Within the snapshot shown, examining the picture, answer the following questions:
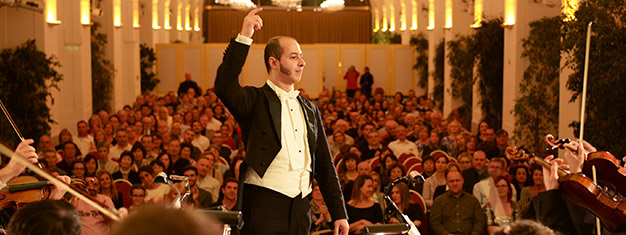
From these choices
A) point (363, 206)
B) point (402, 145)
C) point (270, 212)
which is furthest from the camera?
point (402, 145)

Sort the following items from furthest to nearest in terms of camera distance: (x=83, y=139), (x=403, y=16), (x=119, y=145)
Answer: (x=403, y=16) < (x=83, y=139) < (x=119, y=145)

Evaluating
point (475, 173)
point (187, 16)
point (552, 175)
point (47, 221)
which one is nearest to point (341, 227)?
point (552, 175)

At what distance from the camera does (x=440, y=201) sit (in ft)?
23.7

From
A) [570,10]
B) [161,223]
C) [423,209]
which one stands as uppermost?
[570,10]

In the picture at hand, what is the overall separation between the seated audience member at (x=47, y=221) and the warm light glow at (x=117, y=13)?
1848cm

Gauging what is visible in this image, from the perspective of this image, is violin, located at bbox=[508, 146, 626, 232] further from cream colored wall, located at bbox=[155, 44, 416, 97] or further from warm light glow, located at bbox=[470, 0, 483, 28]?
cream colored wall, located at bbox=[155, 44, 416, 97]

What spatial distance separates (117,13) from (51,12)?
7406 mm

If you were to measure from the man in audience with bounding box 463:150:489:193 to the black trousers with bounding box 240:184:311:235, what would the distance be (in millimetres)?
5187

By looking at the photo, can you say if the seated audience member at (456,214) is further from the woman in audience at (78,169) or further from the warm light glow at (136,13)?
the warm light glow at (136,13)

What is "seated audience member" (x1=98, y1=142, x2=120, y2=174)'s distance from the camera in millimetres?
9658

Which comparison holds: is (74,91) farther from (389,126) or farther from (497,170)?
(497,170)

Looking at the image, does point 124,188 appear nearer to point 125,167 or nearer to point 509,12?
point 125,167

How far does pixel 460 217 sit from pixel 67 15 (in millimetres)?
9665

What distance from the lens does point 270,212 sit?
352 centimetres
